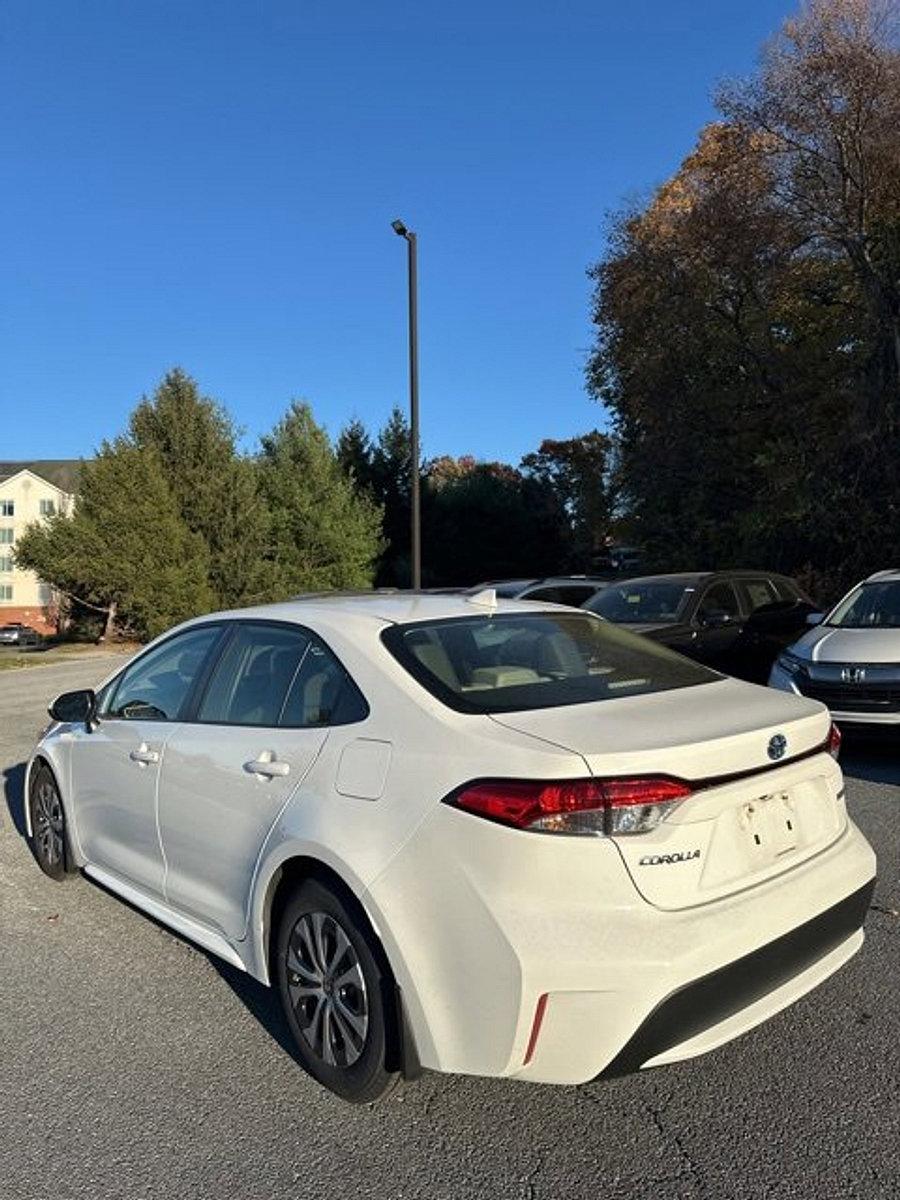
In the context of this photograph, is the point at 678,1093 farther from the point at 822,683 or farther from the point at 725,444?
the point at 725,444

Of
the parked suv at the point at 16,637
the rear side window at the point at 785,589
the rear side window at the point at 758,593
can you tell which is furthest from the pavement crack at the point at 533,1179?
the parked suv at the point at 16,637

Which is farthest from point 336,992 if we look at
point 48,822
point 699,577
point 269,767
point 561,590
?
point 561,590

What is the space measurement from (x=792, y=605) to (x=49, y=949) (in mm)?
9371

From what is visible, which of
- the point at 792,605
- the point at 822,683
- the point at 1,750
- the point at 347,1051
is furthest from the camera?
the point at 792,605

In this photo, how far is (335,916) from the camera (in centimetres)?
289

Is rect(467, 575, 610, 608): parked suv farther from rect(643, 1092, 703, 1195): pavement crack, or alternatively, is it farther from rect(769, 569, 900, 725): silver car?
rect(643, 1092, 703, 1195): pavement crack

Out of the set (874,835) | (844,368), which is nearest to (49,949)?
(874,835)

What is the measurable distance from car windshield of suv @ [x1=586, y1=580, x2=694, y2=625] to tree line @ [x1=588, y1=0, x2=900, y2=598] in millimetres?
10644

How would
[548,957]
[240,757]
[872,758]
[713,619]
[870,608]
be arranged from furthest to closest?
[713,619] < [870,608] < [872,758] < [240,757] < [548,957]

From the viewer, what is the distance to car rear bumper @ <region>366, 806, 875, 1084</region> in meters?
2.46

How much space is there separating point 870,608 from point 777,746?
6.07 metres

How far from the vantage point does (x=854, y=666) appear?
715 centimetres

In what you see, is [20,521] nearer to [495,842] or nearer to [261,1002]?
[261,1002]

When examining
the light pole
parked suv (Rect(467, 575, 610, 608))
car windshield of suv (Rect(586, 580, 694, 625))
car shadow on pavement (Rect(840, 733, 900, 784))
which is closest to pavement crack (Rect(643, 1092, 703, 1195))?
car shadow on pavement (Rect(840, 733, 900, 784))
